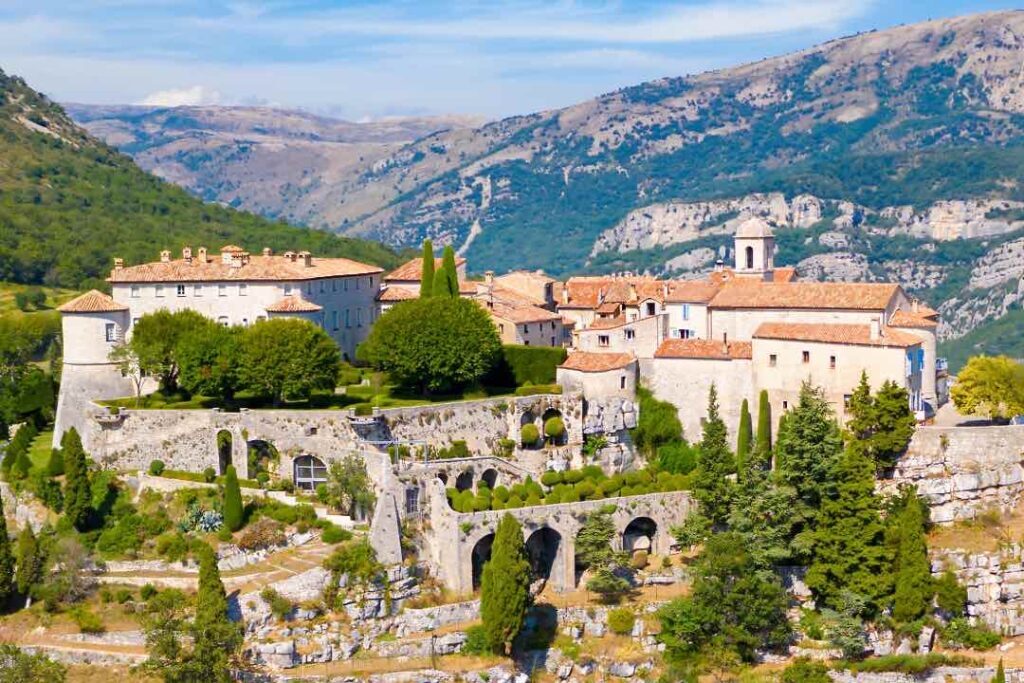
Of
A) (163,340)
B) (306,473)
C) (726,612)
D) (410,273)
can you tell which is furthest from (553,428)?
(410,273)

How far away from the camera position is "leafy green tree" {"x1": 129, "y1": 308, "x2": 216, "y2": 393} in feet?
263

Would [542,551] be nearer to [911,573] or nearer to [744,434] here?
[744,434]

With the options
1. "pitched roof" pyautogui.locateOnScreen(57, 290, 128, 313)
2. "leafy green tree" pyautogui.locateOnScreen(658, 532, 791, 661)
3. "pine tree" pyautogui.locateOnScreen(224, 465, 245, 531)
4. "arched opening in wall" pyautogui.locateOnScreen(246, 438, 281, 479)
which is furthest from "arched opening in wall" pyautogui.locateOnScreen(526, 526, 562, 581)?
"pitched roof" pyautogui.locateOnScreen(57, 290, 128, 313)

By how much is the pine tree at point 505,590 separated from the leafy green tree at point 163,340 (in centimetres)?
2284

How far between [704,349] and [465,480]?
15124mm

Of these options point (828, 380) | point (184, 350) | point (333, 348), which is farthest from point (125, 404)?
point (828, 380)

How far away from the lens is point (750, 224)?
300 ft

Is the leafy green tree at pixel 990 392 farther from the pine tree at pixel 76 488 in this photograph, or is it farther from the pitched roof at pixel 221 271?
the pine tree at pixel 76 488

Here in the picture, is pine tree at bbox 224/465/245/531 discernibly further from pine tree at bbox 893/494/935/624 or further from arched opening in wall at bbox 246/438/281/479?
pine tree at bbox 893/494/935/624

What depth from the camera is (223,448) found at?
248 ft

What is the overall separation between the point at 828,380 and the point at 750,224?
1749 centimetres

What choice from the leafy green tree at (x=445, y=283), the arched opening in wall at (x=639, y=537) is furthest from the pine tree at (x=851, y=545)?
the leafy green tree at (x=445, y=283)

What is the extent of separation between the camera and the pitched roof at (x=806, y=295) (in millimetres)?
78688

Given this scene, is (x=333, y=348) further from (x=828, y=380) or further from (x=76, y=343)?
(x=828, y=380)
